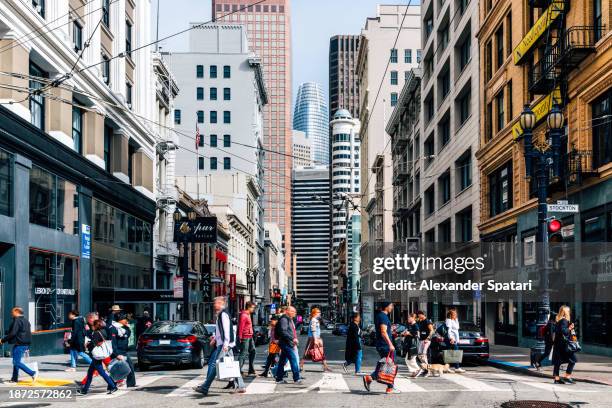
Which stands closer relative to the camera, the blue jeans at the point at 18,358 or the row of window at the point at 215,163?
the blue jeans at the point at 18,358

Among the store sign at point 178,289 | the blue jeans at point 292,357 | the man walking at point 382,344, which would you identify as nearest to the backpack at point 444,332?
the man walking at point 382,344

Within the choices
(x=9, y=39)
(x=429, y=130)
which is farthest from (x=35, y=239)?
(x=429, y=130)

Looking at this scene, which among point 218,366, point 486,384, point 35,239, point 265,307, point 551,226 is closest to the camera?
point 218,366

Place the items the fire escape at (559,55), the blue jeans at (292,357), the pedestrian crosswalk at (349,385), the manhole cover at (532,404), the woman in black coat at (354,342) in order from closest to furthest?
the manhole cover at (532,404), the pedestrian crosswalk at (349,385), the blue jeans at (292,357), the woman in black coat at (354,342), the fire escape at (559,55)

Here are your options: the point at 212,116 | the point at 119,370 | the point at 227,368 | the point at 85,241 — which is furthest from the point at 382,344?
the point at 212,116

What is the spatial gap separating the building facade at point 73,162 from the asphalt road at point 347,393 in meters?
9.48

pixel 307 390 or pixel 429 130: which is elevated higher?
pixel 429 130

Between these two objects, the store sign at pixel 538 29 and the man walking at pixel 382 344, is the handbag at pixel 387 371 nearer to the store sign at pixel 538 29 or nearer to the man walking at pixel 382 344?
the man walking at pixel 382 344

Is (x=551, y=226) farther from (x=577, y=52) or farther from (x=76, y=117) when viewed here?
(x=76, y=117)

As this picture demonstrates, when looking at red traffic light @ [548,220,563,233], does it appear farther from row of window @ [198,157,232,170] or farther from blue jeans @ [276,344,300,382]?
row of window @ [198,157,232,170]

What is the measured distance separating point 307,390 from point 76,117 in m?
21.0

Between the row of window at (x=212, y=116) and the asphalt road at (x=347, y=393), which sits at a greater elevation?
the row of window at (x=212, y=116)

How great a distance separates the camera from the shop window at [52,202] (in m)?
26.4

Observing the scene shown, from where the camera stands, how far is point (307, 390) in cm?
1464
